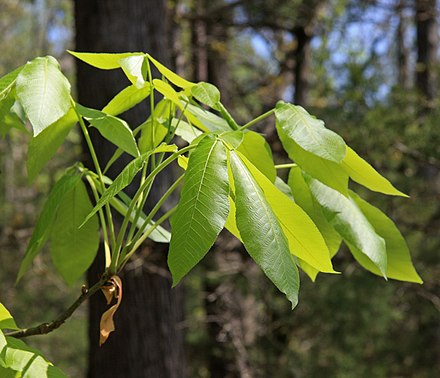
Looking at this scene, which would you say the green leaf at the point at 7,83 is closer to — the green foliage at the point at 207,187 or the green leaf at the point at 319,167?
the green foliage at the point at 207,187

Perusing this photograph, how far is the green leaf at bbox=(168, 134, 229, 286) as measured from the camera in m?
0.74

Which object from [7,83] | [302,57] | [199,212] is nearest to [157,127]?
[7,83]

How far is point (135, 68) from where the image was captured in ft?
3.11

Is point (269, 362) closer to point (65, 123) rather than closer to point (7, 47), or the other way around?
point (65, 123)

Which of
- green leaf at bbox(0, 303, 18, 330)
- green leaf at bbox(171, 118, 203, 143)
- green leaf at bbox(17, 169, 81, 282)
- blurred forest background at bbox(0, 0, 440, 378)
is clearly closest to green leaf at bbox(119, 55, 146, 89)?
green leaf at bbox(171, 118, 203, 143)

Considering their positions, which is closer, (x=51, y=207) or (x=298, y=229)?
(x=298, y=229)

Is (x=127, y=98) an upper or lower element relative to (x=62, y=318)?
upper

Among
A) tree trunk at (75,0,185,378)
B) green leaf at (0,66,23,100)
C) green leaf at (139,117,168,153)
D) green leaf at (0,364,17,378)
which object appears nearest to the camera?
green leaf at (0,364,17,378)

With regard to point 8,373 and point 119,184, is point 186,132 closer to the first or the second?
point 119,184

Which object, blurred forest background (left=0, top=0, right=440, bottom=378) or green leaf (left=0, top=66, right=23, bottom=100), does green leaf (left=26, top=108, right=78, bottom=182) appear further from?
blurred forest background (left=0, top=0, right=440, bottom=378)

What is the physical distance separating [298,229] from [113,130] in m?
0.31

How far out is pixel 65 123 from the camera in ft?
3.41

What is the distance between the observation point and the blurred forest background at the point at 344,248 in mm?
3395

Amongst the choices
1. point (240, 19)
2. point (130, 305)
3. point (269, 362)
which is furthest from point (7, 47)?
point (130, 305)
